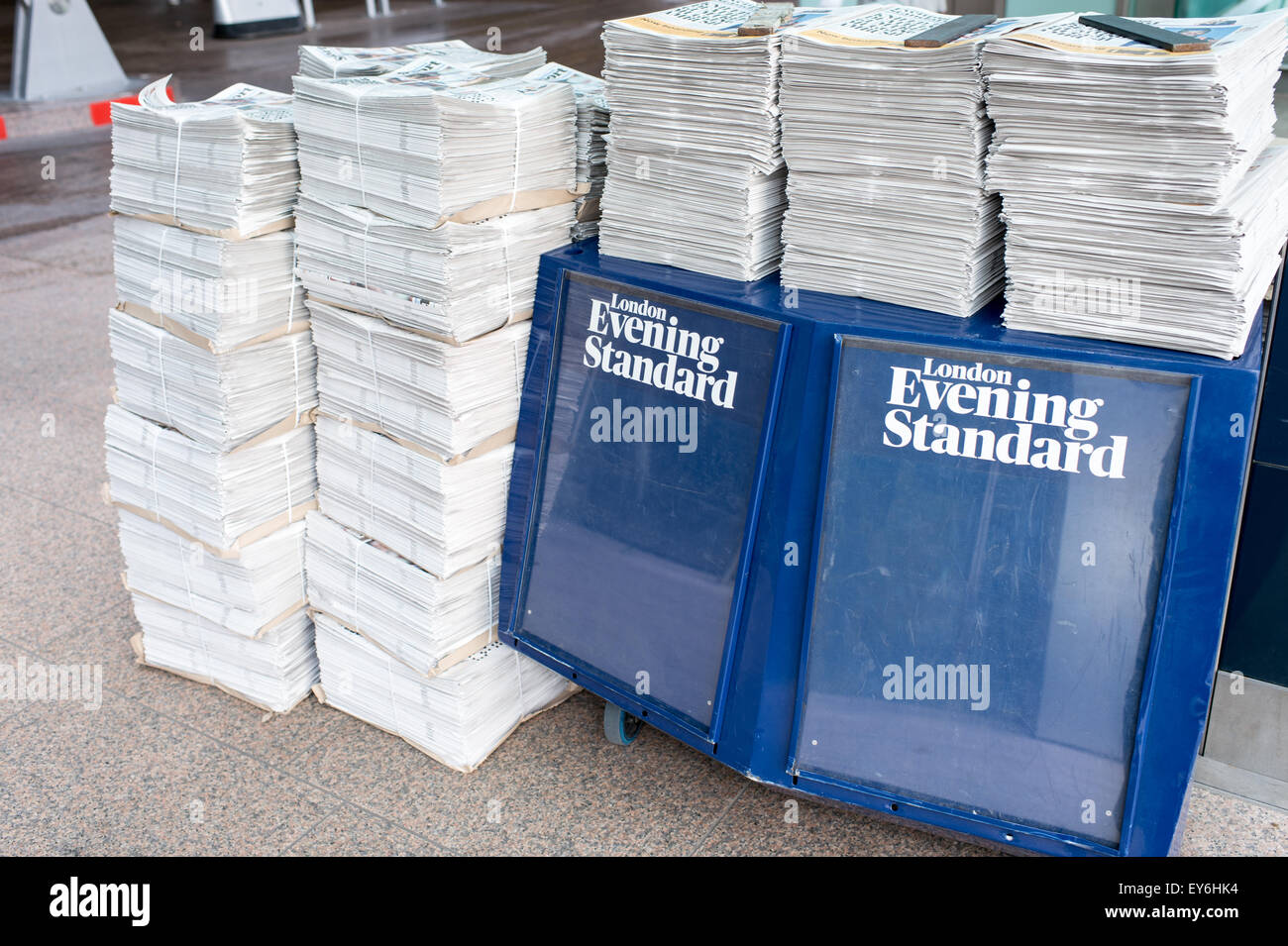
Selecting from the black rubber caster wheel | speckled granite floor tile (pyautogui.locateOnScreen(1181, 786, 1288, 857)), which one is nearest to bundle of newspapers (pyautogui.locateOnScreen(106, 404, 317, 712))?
the black rubber caster wheel

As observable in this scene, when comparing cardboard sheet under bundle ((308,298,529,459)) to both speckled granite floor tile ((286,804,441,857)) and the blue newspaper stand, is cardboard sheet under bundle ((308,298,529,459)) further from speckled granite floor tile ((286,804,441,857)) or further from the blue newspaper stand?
speckled granite floor tile ((286,804,441,857))

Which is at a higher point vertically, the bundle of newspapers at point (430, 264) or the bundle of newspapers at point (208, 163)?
the bundle of newspapers at point (208, 163)

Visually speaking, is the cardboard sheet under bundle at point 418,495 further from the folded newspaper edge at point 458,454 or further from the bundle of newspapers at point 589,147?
the bundle of newspapers at point 589,147

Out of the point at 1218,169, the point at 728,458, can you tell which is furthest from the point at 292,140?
the point at 1218,169

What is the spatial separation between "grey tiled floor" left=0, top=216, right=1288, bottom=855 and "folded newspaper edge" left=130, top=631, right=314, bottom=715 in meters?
0.02

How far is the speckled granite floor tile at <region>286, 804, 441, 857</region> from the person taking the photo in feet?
10.3

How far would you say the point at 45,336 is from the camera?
268 inches

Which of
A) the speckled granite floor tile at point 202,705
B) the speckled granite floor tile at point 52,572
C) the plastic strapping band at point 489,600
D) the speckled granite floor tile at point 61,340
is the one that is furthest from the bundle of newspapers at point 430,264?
the speckled granite floor tile at point 61,340

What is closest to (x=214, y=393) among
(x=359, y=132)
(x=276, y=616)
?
→ (x=276, y=616)

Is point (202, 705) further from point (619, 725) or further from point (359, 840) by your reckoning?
point (619, 725)

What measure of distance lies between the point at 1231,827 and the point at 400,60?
10.9 feet

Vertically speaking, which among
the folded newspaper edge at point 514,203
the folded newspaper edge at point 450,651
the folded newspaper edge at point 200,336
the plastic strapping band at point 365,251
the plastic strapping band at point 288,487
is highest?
the folded newspaper edge at point 514,203

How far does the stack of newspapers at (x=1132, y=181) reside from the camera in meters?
2.27

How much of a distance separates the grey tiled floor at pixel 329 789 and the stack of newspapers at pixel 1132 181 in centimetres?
151
